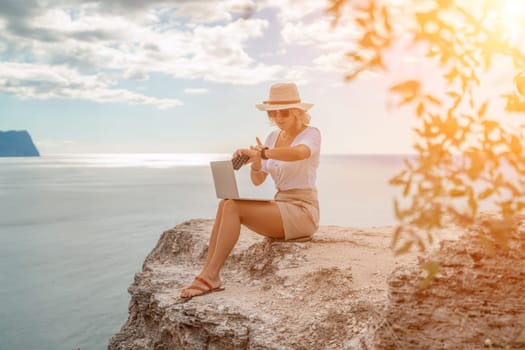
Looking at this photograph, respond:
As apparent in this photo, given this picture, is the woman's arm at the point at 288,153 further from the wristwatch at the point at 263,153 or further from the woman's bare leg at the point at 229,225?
the woman's bare leg at the point at 229,225

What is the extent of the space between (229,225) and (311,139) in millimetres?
1330

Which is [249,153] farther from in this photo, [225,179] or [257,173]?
[257,173]

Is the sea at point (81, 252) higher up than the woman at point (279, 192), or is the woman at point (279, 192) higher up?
the woman at point (279, 192)

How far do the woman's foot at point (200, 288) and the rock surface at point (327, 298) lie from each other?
0.31 ft

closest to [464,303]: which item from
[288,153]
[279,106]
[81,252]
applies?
[288,153]

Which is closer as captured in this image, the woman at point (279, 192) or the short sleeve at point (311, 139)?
the woman at point (279, 192)

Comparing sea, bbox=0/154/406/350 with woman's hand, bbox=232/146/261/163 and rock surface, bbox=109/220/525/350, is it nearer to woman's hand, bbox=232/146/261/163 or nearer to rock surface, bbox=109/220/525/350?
rock surface, bbox=109/220/525/350

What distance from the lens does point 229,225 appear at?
219 inches

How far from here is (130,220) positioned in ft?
94.4

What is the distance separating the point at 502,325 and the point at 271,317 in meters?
2.07

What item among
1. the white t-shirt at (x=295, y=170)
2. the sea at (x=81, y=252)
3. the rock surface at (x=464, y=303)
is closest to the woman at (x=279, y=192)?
the white t-shirt at (x=295, y=170)

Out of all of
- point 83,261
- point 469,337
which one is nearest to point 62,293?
point 83,261

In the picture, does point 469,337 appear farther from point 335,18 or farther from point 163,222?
point 163,222

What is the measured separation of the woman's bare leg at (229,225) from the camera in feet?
18.2
